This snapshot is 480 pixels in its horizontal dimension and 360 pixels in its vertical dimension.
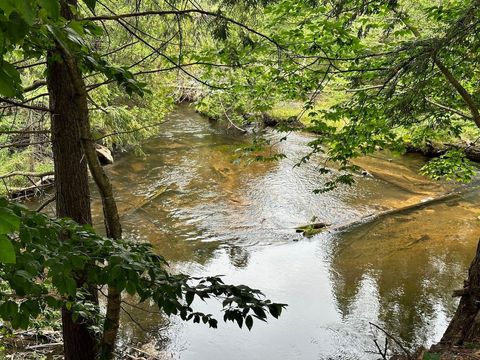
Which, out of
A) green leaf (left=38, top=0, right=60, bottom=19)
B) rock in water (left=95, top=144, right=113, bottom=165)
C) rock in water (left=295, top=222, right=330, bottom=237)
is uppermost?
rock in water (left=95, top=144, right=113, bottom=165)

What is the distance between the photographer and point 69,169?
3.63 meters

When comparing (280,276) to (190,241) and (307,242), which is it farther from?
(190,241)

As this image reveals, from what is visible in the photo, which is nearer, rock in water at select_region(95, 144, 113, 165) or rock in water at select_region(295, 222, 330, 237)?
rock in water at select_region(295, 222, 330, 237)

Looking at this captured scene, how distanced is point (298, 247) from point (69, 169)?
682 cm

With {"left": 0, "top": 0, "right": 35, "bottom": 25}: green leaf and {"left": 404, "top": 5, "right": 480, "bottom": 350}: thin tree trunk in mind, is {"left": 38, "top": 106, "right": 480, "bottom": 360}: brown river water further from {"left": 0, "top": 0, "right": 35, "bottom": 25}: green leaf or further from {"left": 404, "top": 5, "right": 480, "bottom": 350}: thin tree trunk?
{"left": 0, "top": 0, "right": 35, "bottom": 25}: green leaf

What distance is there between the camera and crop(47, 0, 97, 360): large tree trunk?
3463 mm

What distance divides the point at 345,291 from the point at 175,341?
3.45 m

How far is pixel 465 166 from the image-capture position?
680 cm

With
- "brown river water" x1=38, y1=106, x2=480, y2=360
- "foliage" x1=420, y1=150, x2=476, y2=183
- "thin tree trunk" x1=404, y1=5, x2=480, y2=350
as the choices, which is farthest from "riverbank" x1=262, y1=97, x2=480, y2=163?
"thin tree trunk" x1=404, y1=5, x2=480, y2=350

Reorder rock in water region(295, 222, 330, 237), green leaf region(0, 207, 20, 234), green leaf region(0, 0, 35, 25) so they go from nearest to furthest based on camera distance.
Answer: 1. green leaf region(0, 0, 35, 25)
2. green leaf region(0, 207, 20, 234)
3. rock in water region(295, 222, 330, 237)

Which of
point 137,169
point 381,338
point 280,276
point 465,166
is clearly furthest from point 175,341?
point 137,169

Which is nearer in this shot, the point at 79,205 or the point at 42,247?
the point at 42,247

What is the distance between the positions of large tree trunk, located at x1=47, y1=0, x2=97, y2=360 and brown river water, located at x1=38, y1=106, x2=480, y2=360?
1625mm

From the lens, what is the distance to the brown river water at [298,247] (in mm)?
6742
